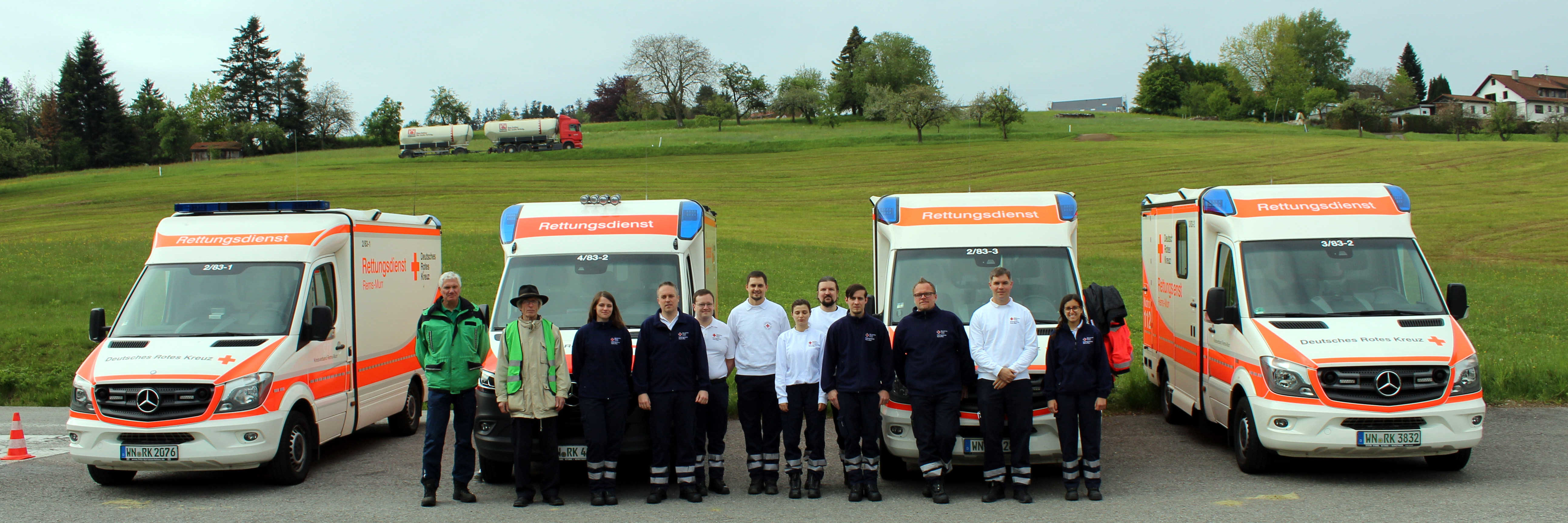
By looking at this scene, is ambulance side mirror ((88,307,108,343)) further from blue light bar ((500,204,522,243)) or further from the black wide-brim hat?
the black wide-brim hat

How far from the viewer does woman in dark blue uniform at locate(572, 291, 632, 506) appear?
7.62 m

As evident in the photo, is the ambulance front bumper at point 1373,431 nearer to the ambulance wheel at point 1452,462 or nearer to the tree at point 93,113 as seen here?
the ambulance wheel at point 1452,462

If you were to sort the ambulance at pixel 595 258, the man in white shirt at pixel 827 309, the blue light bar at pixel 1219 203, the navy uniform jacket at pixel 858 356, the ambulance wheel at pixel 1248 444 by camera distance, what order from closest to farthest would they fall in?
1. the navy uniform jacket at pixel 858 356
2. the man in white shirt at pixel 827 309
3. the ambulance wheel at pixel 1248 444
4. the ambulance at pixel 595 258
5. the blue light bar at pixel 1219 203

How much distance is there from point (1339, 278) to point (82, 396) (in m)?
10.4

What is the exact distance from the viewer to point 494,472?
344 inches

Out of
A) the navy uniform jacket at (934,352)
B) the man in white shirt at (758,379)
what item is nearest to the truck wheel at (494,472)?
the man in white shirt at (758,379)

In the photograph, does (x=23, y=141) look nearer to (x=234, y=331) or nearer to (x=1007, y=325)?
(x=234, y=331)

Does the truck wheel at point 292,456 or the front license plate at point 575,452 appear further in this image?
the truck wheel at point 292,456

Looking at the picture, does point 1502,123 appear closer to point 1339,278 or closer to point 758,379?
point 1339,278

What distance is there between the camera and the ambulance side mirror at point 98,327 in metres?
8.72

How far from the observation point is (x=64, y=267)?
80.3 feet

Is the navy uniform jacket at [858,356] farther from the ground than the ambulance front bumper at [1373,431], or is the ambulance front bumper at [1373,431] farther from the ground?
the navy uniform jacket at [858,356]

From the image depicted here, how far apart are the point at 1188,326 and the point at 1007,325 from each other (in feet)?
11.5

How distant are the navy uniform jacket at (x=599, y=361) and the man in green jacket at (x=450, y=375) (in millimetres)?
842
